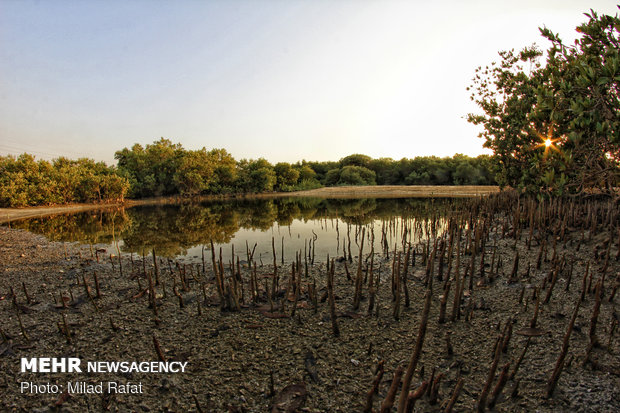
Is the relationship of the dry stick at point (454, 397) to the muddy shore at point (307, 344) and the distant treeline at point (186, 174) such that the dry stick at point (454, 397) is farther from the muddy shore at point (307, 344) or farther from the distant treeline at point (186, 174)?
the distant treeline at point (186, 174)

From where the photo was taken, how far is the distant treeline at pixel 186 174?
142ft

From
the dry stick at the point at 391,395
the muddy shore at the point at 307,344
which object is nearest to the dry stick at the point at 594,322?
the muddy shore at the point at 307,344

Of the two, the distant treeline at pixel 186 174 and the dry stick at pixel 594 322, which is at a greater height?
the distant treeline at pixel 186 174

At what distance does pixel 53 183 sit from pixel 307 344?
180 feet

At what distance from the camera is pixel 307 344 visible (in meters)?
5.24

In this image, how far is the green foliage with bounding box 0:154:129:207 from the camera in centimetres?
3993

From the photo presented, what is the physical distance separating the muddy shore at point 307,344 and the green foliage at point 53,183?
150ft

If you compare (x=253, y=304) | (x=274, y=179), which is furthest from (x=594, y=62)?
(x=274, y=179)

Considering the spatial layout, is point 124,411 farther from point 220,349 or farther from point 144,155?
point 144,155

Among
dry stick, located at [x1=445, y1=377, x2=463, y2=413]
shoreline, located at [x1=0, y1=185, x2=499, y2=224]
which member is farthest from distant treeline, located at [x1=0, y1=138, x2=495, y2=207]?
dry stick, located at [x1=445, y1=377, x2=463, y2=413]

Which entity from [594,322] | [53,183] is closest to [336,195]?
[53,183]

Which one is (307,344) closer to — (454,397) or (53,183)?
(454,397)

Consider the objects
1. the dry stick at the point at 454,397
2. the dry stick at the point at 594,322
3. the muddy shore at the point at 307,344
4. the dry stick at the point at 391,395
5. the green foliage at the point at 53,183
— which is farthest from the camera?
the green foliage at the point at 53,183

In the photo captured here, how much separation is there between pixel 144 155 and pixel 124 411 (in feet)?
233
